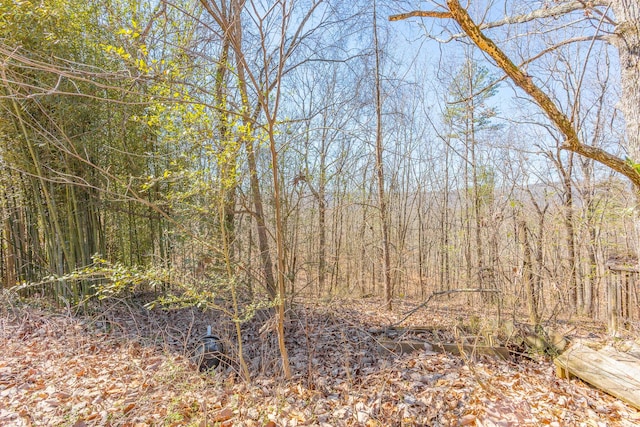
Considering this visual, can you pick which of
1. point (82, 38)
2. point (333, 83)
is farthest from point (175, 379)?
point (333, 83)

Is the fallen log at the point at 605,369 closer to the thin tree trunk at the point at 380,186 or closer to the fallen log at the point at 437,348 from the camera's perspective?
the fallen log at the point at 437,348

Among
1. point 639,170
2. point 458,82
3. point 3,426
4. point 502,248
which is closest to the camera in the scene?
point 639,170

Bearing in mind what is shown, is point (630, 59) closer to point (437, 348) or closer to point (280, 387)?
point (437, 348)

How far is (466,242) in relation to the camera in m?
5.99

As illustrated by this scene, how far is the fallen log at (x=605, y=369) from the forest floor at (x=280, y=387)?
0.07 m

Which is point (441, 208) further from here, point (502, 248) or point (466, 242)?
point (502, 248)

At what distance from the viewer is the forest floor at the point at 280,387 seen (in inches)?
82.7

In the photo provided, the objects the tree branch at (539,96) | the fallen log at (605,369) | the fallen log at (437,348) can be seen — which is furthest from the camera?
the fallen log at (437,348)

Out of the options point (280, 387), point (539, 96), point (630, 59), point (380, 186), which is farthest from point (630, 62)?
point (280, 387)

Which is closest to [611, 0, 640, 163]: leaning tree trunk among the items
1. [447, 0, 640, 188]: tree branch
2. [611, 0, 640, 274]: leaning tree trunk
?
[611, 0, 640, 274]: leaning tree trunk

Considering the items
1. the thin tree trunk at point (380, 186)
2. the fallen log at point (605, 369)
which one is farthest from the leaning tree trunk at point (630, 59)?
the thin tree trunk at point (380, 186)

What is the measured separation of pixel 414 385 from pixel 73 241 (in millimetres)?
4276

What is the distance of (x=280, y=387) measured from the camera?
2.51 metres

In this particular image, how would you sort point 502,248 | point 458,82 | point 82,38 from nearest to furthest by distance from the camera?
point 502,248 < point 82,38 < point 458,82
